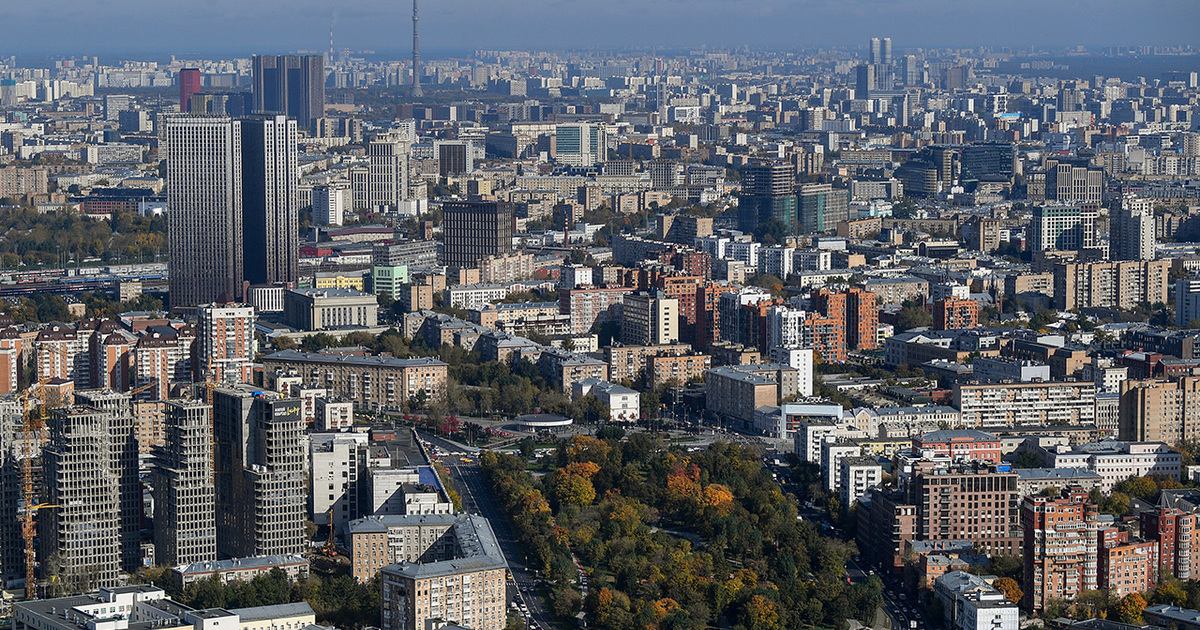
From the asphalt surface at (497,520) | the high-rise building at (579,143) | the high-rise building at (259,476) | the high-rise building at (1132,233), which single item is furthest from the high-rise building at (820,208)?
the high-rise building at (259,476)

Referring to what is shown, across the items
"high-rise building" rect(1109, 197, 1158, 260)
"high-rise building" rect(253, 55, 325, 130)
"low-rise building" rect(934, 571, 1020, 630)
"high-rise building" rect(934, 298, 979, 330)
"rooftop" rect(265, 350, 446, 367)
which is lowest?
"low-rise building" rect(934, 571, 1020, 630)

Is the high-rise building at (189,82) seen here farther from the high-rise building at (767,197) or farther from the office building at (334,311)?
the office building at (334,311)

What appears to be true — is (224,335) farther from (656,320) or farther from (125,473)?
(125,473)

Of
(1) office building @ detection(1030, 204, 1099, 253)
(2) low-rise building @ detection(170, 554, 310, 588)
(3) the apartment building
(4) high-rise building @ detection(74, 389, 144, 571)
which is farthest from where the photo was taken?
(1) office building @ detection(1030, 204, 1099, 253)

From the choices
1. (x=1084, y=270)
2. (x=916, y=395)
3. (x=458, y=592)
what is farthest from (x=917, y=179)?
(x=458, y=592)

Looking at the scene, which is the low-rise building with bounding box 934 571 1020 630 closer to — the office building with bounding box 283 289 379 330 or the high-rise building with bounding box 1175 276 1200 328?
the high-rise building with bounding box 1175 276 1200 328

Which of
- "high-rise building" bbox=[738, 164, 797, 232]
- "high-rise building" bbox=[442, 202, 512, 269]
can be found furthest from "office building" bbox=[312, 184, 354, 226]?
"high-rise building" bbox=[442, 202, 512, 269]
